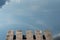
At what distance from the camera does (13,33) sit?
9828 millimetres

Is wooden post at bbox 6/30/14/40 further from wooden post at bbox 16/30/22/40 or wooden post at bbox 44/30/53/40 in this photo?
wooden post at bbox 44/30/53/40

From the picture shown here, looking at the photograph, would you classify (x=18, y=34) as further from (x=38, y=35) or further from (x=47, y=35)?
(x=47, y=35)

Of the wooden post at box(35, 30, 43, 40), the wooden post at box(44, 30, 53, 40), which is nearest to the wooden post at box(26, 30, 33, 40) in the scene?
the wooden post at box(35, 30, 43, 40)

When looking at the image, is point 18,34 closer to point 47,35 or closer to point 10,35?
point 10,35

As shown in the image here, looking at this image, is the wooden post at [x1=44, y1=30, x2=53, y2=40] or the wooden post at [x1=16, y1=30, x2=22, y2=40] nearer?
the wooden post at [x1=16, y1=30, x2=22, y2=40]

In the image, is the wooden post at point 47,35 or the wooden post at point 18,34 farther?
the wooden post at point 47,35

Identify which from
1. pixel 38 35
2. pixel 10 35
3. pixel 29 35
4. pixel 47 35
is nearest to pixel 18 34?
pixel 10 35

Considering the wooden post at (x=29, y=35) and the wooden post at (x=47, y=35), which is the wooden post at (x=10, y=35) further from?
the wooden post at (x=47, y=35)

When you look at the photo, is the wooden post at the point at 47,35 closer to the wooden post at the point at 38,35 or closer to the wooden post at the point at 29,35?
the wooden post at the point at 38,35

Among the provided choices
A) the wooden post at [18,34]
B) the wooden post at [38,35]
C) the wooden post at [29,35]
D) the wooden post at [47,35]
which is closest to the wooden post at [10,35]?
the wooden post at [18,34]

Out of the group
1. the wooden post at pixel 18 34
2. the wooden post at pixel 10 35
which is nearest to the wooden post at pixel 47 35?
the wooden post at pixel 18 34

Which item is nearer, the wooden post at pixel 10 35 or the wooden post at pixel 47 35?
Result: the wooden post at pixel 10 35

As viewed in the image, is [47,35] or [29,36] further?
[47,35]

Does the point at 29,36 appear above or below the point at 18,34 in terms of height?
below
